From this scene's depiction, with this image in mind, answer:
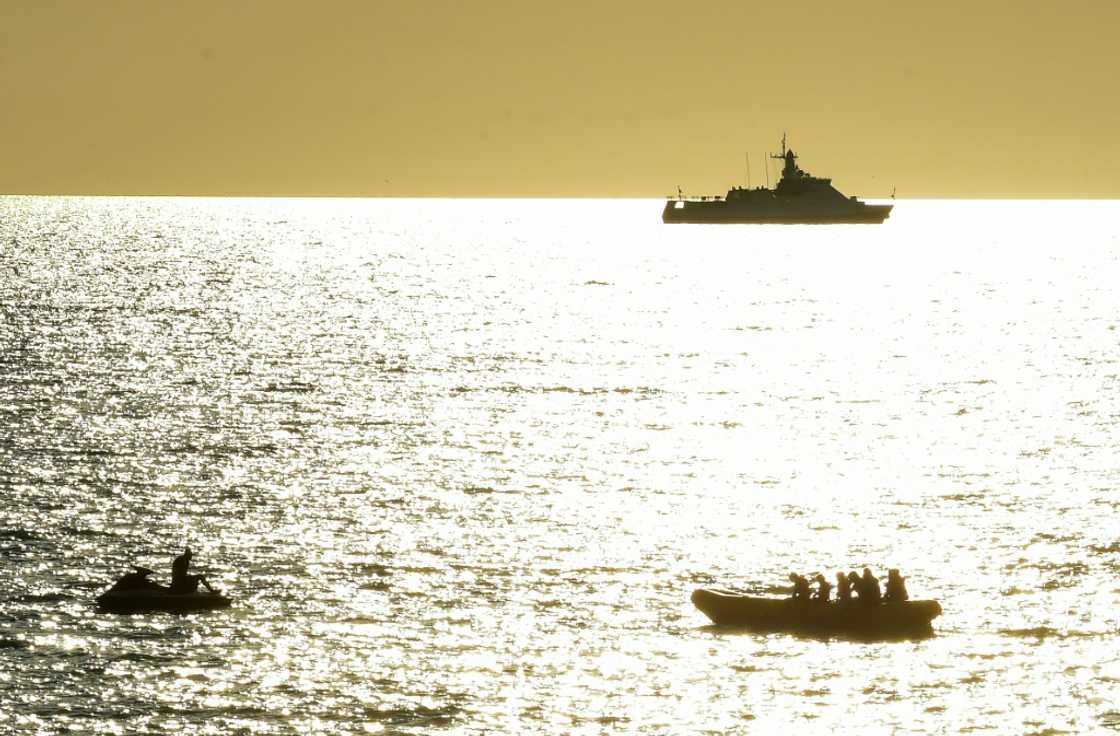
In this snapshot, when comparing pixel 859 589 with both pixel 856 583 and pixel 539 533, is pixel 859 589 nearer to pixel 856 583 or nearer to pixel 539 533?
pixel 856 583

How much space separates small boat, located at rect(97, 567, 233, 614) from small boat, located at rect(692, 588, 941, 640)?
11.7 meters

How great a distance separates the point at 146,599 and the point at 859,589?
661 inches

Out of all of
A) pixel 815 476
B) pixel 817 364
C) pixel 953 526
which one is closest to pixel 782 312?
pixel 817 364

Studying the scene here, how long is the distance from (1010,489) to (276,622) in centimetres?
2987

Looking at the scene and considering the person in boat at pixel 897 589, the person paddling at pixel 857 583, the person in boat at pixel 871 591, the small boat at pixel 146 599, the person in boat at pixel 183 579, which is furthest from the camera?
the person in boat at pixel 183 579

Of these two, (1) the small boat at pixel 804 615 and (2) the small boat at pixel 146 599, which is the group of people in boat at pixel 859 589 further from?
(2) the small boat at pixel 146 599

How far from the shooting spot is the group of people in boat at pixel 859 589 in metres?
37.5

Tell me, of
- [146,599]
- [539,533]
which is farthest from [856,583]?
[146,599]

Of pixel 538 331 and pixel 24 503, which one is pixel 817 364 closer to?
pixel 538 331

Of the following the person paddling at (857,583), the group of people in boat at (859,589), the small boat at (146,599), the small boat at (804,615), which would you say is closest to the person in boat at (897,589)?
the group of people in boat at (859,589)

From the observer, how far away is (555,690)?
33062 millimetres

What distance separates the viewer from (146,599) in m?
38.0

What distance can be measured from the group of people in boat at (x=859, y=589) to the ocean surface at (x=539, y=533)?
119 centimetres

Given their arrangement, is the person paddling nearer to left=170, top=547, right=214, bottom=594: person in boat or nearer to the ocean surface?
the ocean surface
